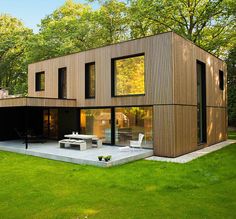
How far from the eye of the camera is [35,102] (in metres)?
11.2

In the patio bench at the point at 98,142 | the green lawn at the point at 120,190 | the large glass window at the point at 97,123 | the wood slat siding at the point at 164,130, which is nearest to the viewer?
the green lawn at the point at 120,190

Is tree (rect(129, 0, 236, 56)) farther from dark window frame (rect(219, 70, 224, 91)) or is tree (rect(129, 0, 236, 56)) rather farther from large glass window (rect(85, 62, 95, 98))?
large glass window (rect(85, 62, 95, 98))

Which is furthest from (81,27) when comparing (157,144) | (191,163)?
(191,163)

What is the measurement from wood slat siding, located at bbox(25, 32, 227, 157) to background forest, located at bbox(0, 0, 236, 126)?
29.7ft

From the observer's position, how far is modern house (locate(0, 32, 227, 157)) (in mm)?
10195

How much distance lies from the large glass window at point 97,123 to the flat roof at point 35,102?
970 millimetres

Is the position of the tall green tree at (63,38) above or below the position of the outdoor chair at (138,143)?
above

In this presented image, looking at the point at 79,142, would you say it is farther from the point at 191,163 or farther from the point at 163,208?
the point at 163,208

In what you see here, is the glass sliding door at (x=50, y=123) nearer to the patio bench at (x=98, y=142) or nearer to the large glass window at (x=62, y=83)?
the large glass window at (x=62, y=83)

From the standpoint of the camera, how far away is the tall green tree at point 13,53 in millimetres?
29781

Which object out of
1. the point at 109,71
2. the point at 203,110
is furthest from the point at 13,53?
the point at 203,110

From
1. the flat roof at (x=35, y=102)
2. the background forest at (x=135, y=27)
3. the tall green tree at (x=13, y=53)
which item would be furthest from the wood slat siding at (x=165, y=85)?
the tall green tree at (x=13, y=53)

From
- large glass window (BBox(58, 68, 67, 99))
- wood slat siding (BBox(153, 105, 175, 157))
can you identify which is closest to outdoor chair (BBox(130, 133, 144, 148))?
wood slat siding (BBox(153, 105, 175, 157))

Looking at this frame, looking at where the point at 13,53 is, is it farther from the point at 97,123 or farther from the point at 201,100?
the point at 201,100
